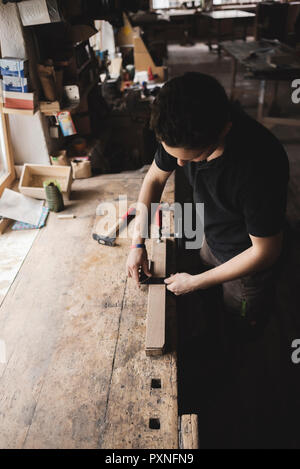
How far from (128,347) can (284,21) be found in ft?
29.1

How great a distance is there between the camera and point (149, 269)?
5.73ft

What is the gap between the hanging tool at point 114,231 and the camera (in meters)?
1.99

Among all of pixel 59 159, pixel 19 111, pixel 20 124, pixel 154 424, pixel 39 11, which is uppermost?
pixel 39 11

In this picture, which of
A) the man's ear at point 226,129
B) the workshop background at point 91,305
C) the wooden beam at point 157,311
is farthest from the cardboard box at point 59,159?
the man's ear at point 226,129

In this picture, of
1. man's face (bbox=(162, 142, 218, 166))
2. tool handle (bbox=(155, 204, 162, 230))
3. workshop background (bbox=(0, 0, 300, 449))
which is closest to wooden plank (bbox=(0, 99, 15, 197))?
workshop background (bbox=(0, 0, 300, 449))

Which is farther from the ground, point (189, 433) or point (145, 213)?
point (145, 213)

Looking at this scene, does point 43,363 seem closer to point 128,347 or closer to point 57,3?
point 128,347

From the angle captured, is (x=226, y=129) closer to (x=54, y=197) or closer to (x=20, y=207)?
(x=54, y=197)

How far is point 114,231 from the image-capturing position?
6.75 feet

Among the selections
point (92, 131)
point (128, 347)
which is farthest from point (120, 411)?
point (92, 131)

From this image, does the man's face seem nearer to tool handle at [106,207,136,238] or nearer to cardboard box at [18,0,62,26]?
tool handle at [106,207,136,238]

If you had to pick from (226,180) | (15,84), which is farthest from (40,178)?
(226,180)

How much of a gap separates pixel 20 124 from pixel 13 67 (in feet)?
1.40

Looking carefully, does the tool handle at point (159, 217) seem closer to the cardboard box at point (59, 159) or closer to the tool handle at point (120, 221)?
the tool handle at point (120, 221)
